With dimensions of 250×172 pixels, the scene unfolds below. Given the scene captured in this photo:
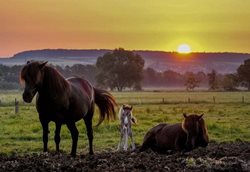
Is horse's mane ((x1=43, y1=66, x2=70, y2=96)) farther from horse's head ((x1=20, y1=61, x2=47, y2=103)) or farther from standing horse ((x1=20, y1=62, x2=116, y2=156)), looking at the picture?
horse's head ((x1=20, y1=61, x2=47, y2=103))

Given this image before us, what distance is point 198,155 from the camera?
11625 millimetres

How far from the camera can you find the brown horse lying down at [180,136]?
12789mm

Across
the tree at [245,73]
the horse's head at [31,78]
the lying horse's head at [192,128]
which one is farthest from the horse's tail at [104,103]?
the tree at [245,73]

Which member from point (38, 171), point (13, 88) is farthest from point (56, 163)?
point (13, 88)

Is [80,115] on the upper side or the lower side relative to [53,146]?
upper

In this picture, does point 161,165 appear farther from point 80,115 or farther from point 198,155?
point 80,115

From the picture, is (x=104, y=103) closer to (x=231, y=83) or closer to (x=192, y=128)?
(x=192, y=128)

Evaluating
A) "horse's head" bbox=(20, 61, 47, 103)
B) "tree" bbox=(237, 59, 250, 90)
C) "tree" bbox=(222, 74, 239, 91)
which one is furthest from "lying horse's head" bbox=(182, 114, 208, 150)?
"tree" bbox=(222, 74, 239, 91)

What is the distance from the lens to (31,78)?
11.2 metres

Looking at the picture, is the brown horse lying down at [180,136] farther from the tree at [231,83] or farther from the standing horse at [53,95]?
the tree at [231,83]

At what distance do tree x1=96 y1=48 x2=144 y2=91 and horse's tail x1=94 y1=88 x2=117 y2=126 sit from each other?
109 m

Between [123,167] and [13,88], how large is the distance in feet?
501

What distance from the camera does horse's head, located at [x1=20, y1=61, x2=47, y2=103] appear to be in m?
11.0

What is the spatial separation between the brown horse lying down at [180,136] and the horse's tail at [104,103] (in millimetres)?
1847
